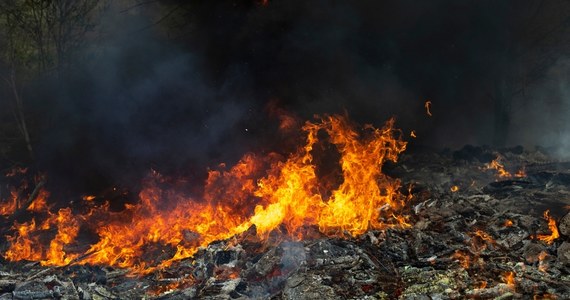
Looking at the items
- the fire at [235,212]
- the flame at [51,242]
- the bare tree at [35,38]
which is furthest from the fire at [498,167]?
the bare tree at [35,38]

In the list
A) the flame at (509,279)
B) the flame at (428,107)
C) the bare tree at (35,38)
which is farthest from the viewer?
the flame at (428,107)

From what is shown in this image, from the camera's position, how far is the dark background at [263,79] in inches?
399

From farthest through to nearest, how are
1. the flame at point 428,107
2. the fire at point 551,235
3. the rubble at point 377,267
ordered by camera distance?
the flame at point 428,107
the fire at point 551,235
the rubble at point 377,267

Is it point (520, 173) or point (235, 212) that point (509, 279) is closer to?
point (235, 212)

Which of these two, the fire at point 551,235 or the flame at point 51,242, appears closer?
the fire at point 551,235

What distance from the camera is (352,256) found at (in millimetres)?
6984

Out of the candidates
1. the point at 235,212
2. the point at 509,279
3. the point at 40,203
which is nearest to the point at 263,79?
the point at 235,212

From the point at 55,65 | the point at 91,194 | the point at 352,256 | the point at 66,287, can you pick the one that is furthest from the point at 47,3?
the point at 352,256

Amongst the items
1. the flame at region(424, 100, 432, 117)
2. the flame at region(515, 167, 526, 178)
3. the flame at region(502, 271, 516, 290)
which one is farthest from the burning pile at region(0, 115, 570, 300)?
the flame at region(424, 100, 432, 117)

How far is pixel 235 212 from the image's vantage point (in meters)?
8.43

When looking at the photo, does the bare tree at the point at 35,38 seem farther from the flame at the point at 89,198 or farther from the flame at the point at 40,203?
the flame at the point at 89,198

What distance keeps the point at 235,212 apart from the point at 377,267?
10.1 feet

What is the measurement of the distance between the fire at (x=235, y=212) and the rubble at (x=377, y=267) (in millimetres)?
366

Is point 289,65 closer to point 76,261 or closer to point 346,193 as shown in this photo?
point 346,193
